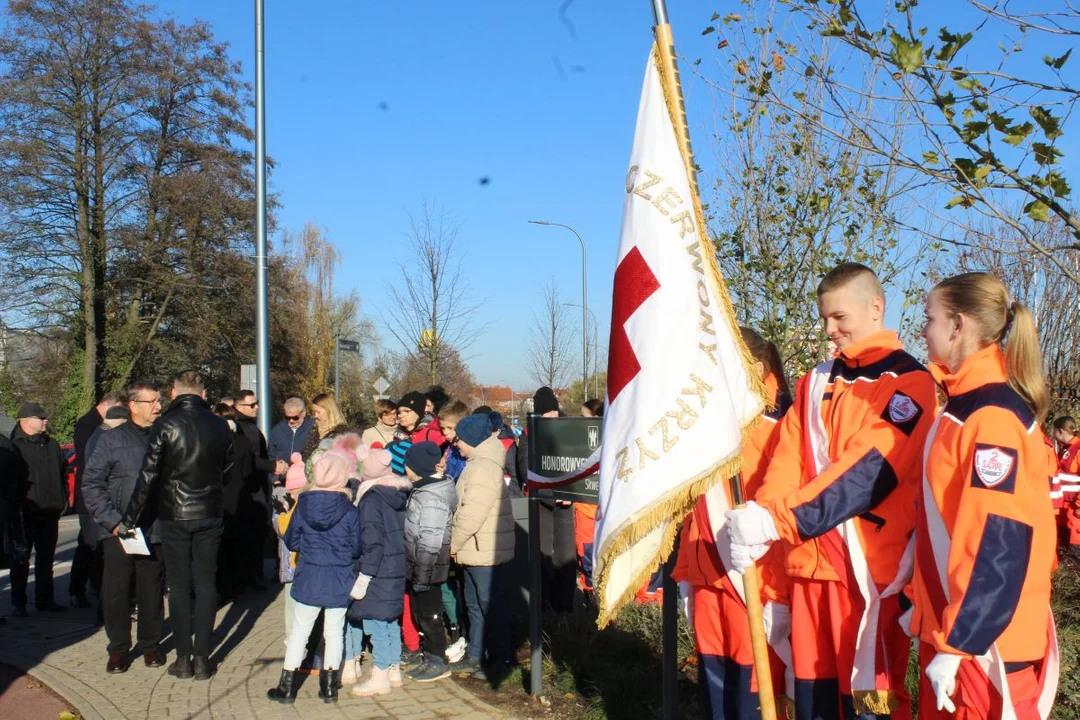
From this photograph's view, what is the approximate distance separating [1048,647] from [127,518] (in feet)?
18.6

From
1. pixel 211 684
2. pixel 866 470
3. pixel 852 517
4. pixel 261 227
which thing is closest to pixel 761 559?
pixel 852 517

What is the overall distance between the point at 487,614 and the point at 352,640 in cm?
94

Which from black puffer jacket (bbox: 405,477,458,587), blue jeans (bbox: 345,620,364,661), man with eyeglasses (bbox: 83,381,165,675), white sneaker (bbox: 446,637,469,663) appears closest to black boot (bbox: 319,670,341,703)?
blue jeans (bbox: 345,620,364,661)

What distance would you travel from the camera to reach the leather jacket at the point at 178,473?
6578 millimetres

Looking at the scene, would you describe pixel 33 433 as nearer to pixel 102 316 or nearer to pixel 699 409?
pixel 699 409

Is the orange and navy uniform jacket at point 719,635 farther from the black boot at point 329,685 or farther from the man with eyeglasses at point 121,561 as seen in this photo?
the man with eyeglasses at point 121,561

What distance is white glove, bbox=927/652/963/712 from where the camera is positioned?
2.81 metres

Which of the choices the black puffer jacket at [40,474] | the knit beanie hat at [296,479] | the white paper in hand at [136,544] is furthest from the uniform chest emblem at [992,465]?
the black puffer jacket at [40,474]

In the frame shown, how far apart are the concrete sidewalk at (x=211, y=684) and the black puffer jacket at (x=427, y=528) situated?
29.5 inches

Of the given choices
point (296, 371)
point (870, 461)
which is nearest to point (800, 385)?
point (870, 461)

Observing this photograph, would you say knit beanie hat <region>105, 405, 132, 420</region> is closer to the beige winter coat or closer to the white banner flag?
the beige winter coat

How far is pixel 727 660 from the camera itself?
3.88 m

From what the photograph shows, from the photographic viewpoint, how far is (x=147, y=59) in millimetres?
28188

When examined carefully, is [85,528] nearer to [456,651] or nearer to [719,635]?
[456,651]
